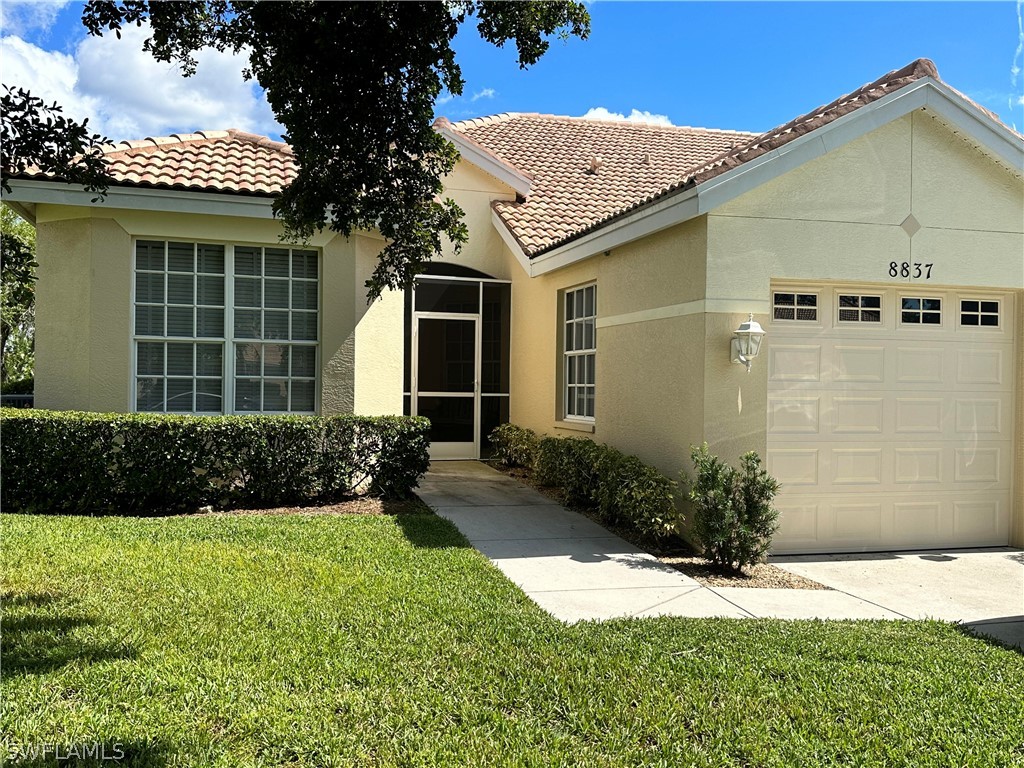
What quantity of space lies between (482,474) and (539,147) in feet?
26.9

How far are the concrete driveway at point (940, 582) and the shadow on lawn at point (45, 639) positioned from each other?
6.22 m

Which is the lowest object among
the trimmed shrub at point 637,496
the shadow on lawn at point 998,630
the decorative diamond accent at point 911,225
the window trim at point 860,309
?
the shadow on lawn at point 998,630

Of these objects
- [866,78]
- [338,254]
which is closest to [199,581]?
[338,254]

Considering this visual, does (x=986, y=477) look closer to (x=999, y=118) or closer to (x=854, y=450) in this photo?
(x=854, y=450)

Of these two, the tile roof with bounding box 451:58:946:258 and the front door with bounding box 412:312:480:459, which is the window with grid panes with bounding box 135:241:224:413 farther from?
the tile roof with bounding box 451:58:946:258

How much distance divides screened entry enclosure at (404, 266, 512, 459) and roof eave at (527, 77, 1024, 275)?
275 inches

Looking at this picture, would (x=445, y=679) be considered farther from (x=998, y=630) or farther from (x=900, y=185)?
(x=900, y=185)

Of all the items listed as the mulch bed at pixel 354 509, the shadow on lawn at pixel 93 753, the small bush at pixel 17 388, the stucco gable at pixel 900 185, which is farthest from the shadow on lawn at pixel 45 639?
the small bush at pixel 17 388

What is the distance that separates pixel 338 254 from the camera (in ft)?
36.9

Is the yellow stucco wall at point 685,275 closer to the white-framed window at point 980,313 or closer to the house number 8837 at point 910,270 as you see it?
the house number 8837 at point 910,270

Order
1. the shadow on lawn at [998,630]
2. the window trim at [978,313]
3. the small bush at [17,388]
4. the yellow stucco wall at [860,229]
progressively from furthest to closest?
the small bush at [17,388]
the window trim at [978,313]
the yellow stucco wall at [860,229]
the shadow on lawn at [998,630]

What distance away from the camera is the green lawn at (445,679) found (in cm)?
409

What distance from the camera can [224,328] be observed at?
35.7 feet

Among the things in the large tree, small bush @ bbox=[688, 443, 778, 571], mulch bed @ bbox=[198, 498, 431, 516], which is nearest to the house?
small bush @ bbox=[688, 443, 778, 571]
